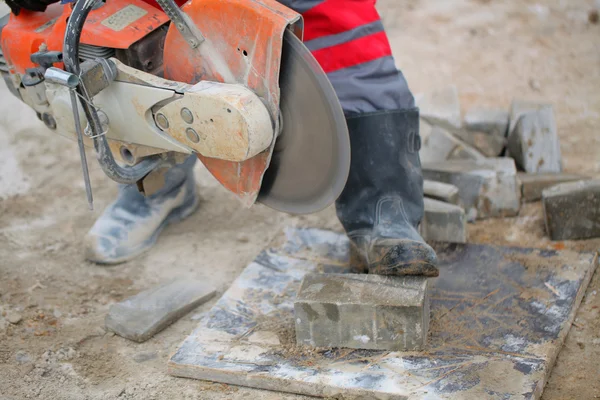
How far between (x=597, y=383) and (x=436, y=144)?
155 cm

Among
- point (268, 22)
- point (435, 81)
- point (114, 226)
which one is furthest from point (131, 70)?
point (435, 81)

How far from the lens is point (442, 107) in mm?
3717

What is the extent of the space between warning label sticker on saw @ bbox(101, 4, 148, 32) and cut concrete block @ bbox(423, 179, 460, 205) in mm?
1367

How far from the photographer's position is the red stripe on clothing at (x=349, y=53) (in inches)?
93.5

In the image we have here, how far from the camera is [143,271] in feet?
9.50

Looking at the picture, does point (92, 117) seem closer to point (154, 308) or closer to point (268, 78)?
point (268, 78)

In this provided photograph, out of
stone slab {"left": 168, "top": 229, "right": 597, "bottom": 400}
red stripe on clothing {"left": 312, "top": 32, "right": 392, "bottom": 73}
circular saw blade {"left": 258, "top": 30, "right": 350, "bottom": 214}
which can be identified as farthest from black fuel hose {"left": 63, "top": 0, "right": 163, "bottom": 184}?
red stripe on clothing {"left": 312, "top": 32, "right": 392, "bottom": 73}

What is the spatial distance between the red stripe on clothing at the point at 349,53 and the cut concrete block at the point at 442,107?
3.93ft

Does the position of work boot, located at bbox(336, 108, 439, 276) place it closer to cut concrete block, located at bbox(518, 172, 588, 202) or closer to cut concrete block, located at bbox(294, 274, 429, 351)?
cut concrete block, located at bbox(294, 274, 429, 351)

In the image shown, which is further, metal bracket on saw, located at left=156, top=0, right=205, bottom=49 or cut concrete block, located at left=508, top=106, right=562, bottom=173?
cut concrete block, located at left=508, top=106, right=562, bottom=173

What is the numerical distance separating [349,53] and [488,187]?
3.27 ft

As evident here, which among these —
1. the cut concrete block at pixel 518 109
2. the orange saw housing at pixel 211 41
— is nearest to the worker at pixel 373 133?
the orange saw housing at pixel 211 41

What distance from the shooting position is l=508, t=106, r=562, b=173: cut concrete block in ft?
10.7

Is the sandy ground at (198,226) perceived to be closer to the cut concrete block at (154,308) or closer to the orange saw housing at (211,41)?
the cut concrete block at (154,308)
